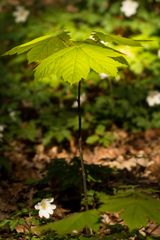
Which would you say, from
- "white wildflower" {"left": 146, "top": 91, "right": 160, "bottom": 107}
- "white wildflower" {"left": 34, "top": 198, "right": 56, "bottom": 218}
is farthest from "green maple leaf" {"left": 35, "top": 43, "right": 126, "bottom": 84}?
"white wildflower" {"left": 146, "top": 91, "right": 160, "bottom": 107}

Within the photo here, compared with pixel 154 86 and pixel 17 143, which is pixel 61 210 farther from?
pixel 154 86

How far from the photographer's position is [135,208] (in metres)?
2.23

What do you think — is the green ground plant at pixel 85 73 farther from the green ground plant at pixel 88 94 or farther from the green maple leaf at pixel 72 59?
Result: the green ground plant at pixel 88 94

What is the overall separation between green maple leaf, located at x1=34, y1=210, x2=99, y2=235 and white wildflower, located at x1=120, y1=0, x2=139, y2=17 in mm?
4542

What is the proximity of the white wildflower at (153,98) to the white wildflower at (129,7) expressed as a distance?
4.72ft

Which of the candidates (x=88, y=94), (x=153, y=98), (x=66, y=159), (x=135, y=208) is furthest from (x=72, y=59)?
(x=88, y=94)

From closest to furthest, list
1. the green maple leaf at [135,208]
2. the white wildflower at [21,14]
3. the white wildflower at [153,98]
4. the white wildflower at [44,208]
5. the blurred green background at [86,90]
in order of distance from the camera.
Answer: the green maple leaf at [135,208] < the white wildflower at [44,208] < the blurred green background at [86,90] < the white wildflower at [153,98] < the white wildflower at [21,14]

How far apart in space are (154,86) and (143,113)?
1.87ft

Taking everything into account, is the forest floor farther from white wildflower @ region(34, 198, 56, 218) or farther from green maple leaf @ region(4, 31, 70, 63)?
green maple leaf @ region(4, 31, 70, 63)

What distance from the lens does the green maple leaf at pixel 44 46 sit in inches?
94.7

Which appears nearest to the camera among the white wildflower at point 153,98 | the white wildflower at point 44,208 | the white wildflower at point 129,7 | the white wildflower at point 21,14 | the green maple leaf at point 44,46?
the green maple leaf at point 44,46

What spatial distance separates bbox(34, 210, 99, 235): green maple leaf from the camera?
7.19 feet

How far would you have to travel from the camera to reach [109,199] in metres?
2.40

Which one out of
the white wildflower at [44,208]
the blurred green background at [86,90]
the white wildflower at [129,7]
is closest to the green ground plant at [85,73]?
the white wildflower at [44,208]
